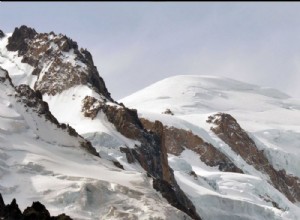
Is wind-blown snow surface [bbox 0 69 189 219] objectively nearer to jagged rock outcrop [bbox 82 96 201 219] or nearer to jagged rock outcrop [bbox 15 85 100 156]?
jagged rock outcrop [bbox 15 85 100 156]

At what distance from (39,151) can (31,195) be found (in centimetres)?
1330

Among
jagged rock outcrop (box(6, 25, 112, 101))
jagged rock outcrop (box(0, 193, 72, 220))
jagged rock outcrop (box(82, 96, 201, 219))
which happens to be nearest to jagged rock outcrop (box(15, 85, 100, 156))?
jagged rock outcrop (box(82, 96, 201, 219))

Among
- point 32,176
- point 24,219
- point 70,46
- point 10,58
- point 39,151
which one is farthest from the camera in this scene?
point 10,58

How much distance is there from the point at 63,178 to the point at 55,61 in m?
74.7

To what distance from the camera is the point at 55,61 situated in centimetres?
16838

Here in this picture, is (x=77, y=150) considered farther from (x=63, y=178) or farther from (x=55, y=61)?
(x=55, y=61)

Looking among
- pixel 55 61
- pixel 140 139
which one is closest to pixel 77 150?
pixel 140 139

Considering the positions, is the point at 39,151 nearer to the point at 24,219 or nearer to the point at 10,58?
the point at 24,219

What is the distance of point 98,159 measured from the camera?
10844cm

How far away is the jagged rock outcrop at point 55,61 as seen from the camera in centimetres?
15912

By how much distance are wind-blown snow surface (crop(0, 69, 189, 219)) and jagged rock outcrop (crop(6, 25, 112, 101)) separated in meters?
45.4

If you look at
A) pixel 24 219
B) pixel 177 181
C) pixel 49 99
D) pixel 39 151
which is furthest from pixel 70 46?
pixel 24 219

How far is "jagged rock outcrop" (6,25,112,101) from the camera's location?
159125 millimetres

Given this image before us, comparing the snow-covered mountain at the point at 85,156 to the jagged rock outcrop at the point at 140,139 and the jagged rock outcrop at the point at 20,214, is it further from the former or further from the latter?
the jagged rock outcrop at the point at 20,214
